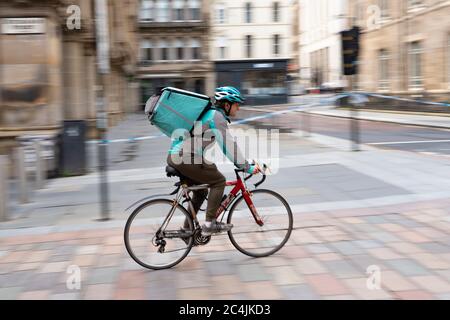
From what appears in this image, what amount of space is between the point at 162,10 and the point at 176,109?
4401cm

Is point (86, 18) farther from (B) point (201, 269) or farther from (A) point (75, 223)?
(B) point (201, 269)

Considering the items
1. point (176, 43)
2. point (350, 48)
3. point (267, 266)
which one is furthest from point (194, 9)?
point (267, 266)

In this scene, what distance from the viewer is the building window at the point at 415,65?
2961 cm

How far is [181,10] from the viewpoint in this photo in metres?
46.4

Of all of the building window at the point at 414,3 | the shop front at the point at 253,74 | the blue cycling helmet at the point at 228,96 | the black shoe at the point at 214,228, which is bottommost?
the black shoe at the point at 214,228

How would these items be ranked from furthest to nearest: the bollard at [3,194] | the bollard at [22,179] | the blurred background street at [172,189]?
the bollard at [22,179], the bollard at [3,194], the blurred background street at [172,189]

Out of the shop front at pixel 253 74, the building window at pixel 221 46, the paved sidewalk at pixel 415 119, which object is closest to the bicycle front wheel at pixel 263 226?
the paved sidewalk at pixel 415 119

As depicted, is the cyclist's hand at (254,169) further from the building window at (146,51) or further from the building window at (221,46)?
the building window at (221,46)

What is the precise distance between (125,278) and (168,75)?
1717 inches

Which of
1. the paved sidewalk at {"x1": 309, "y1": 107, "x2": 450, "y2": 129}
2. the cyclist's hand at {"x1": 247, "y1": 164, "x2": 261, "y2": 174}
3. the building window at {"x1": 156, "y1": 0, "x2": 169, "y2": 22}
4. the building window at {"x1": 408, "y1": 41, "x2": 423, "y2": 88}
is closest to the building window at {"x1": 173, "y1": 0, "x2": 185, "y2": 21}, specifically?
the building window at {"x1": 156, "y1": 0, "x2": 169, "y2": 22}

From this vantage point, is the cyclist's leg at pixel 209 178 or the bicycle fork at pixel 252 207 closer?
the cyclist's leg at pixel 209 178

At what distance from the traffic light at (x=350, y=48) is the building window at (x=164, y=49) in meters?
36.2

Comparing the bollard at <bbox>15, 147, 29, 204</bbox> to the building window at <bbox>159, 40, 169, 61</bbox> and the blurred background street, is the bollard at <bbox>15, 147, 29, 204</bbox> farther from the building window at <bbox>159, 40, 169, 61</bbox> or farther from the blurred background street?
the building window at <bbox>159, 40, 169, 61</bbox>

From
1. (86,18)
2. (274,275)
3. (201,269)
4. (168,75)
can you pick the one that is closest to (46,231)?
(201,269)
